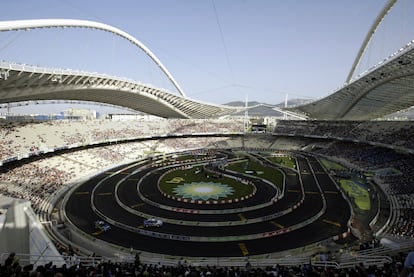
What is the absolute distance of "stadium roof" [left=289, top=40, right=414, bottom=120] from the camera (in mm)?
32491

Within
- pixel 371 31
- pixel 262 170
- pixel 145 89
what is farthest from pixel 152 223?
pixel 371 31

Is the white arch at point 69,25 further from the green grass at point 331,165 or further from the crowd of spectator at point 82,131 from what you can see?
the green grass at point 331,165

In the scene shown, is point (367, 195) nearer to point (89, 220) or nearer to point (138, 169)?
point (89, 220)

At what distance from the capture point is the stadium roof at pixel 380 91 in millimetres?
32491

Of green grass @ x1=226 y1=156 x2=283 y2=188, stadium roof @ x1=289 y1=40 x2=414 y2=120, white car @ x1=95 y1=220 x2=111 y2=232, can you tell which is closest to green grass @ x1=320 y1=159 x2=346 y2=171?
green grass @ x1=226 y1=156 x2=283 y2=188

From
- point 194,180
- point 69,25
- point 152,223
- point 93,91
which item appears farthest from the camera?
point 93,91

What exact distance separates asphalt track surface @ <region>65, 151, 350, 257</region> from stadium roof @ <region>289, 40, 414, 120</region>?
57.0 feet

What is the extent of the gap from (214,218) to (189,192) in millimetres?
8589

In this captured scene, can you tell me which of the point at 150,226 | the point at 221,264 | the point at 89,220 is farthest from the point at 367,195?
the point at 89,220

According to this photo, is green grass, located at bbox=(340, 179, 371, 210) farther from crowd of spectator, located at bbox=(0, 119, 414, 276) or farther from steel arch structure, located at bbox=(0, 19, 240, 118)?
steel arch structure, located at bbox=(0, 19, 240, 118)

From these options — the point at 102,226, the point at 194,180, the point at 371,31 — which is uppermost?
the point at 371,31

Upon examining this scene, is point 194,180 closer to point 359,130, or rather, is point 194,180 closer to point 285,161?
point 285,161

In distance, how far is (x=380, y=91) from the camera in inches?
1897

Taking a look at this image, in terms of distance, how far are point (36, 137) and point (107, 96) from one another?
1866cm
